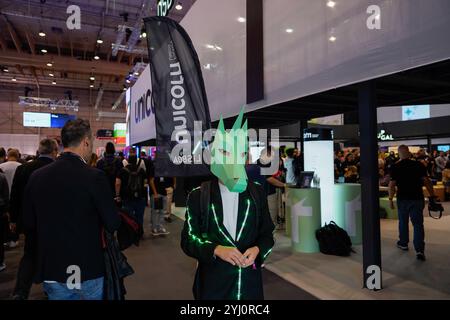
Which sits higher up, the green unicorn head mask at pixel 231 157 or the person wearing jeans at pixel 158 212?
the green unicorn head mask at pixel 231 157

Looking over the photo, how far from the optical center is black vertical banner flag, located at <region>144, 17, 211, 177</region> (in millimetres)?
4242

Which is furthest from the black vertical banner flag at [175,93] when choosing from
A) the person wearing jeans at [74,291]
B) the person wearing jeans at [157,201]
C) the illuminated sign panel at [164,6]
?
the person wearing jeans at [74,291]

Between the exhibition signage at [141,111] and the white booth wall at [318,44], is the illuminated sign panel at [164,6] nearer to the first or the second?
the white booth wall at [318,44]

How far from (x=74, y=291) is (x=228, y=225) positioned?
2.74 ft

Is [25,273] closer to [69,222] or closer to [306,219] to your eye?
[69,222]

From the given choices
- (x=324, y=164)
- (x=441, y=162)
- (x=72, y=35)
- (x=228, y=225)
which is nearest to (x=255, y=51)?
(x=324, y=164)

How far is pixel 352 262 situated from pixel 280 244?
4.15ft

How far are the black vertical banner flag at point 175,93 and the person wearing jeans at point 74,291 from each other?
261 cm

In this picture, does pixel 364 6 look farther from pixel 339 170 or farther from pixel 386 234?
pixel 339 170

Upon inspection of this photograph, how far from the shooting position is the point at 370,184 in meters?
3.35

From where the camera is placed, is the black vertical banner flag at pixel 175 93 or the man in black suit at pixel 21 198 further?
the black vertical banner flag at pixel 175 93

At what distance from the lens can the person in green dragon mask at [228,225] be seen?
1.49m

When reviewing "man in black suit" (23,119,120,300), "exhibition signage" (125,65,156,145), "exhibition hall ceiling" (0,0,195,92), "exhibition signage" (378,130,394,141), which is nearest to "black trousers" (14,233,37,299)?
"man in black suit" (23,119,120,300)

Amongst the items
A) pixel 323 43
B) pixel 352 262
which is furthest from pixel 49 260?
pixel 352 262
